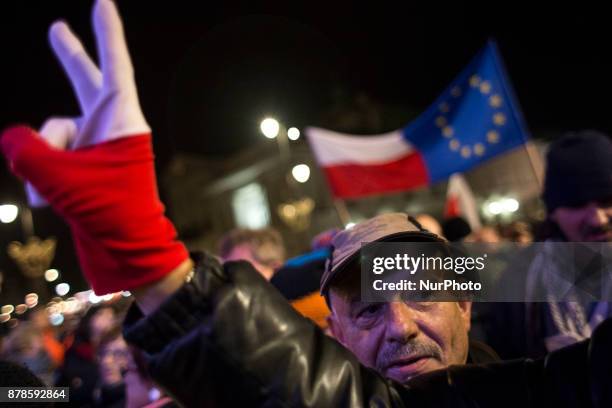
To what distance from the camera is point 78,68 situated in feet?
3.70

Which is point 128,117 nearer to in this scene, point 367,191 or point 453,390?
point 453,390

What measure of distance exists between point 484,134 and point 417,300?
4.36 metres

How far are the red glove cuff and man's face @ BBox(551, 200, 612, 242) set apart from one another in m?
2.04

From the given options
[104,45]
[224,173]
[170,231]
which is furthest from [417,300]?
[224,173]

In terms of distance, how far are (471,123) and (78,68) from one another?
5.21m

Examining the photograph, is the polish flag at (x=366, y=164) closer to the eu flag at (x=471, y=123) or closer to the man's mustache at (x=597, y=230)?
the eu flag at (x=471, y=123)

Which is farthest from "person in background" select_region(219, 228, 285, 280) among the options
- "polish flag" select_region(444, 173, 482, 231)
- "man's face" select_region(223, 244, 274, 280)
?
"polish flag" select_region(444, 173, 482, 231)

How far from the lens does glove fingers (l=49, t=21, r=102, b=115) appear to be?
3.69 feet

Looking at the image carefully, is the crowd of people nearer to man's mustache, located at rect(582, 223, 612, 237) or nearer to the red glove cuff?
the red glove cuff

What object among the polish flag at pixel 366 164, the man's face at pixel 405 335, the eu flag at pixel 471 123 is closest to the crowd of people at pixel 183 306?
the man's face at pixel 405 335

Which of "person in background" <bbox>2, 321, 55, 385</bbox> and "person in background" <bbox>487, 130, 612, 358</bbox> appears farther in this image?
"person in background" <bbox>2, 321, 55, 385</bbox>

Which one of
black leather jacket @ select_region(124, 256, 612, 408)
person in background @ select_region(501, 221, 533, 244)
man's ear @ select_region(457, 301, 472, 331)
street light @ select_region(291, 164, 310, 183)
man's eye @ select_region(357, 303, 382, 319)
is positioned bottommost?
street light @ select_region(291, 164, 310, 183)

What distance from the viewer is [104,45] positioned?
1.09 meters

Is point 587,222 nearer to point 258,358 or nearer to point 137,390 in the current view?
point 258,358
